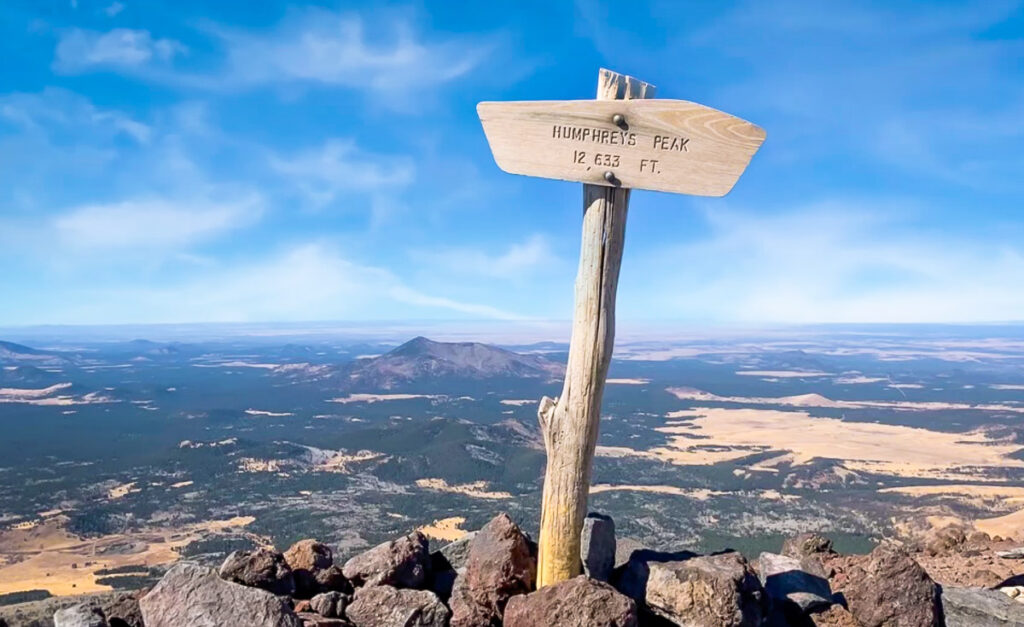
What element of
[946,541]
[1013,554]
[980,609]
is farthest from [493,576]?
[946,541]

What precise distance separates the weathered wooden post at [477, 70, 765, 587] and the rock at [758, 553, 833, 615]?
2.23m

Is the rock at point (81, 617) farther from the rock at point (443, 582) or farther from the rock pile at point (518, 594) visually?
the rock at point (443, 582)

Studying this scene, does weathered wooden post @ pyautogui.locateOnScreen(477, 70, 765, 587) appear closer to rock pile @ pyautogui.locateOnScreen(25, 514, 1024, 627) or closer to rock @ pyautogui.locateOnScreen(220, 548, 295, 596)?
rock pile @ pyautogui.locateOnScreen(25, 514, 1024, 627)

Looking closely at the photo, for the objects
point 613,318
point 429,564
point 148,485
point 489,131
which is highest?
point 489,131

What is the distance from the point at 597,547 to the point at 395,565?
77.1 inches

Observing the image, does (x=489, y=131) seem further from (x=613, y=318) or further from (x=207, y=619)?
(x=207, y=619)

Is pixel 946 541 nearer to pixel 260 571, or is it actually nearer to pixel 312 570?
→ pixel 312 570

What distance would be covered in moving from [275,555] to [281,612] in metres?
1.04

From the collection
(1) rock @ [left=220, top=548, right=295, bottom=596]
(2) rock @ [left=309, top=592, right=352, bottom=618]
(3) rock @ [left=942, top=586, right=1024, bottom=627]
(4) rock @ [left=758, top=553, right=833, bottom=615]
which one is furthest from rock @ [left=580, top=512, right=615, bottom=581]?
(3) rock @ [left=942, top=586, right=1024, bottom=627]

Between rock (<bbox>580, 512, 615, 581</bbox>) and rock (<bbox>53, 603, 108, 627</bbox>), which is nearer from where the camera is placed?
rock (<bbox>53, 603, 108, 627</bbox>)

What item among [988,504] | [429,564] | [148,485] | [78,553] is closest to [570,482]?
[429,564]

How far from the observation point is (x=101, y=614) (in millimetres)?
5645

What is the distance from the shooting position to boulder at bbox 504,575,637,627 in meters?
5.38

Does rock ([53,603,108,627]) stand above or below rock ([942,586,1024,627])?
above
